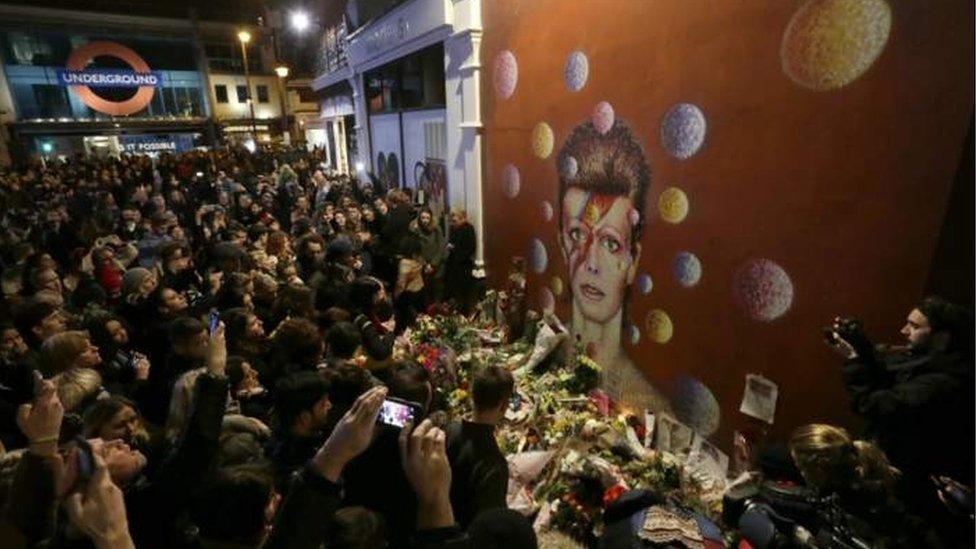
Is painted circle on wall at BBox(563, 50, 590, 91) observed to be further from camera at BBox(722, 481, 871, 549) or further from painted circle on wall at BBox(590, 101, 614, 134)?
camera at BBox(722, 481, 871, 549)

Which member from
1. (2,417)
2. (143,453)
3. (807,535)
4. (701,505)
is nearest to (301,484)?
(143,453)

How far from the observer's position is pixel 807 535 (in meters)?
2.22

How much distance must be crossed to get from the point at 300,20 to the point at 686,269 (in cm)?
1738

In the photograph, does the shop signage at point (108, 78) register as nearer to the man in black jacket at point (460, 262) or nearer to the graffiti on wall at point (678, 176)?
the man in black jacket at point (460, 262)

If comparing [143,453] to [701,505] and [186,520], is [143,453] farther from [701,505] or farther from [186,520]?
[701,505]

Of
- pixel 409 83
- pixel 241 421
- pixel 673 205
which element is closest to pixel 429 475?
pixel 241 421

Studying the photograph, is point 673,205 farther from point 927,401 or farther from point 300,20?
point 300,20

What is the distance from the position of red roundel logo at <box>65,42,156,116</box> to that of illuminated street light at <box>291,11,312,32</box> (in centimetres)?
1607

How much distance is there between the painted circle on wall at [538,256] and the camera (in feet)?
19.9

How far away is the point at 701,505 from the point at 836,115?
2.70 metres

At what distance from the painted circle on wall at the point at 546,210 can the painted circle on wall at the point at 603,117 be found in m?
1.17

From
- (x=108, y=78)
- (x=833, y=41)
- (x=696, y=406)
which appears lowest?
(x=696, y=406)

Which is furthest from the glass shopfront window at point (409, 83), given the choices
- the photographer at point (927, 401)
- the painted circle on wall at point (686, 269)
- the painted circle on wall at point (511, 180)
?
the photographer at point (927, 401)

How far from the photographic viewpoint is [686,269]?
13.6 feet
